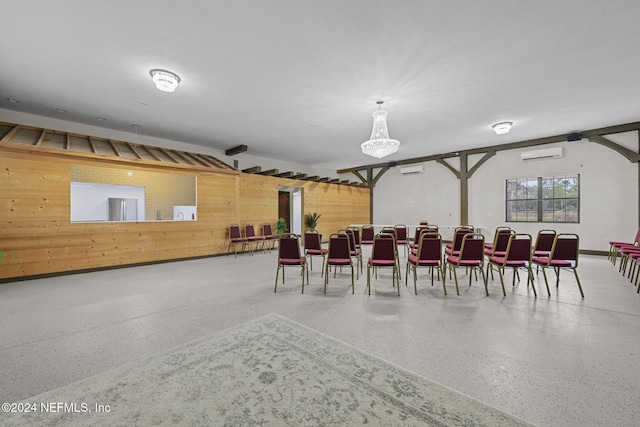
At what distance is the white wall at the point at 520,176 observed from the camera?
6965 millimetres

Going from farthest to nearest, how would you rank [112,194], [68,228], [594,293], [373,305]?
[112,194] < [68,228] < [594,293] < [373,305]

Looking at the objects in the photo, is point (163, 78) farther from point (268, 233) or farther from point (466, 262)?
point (268, 233)

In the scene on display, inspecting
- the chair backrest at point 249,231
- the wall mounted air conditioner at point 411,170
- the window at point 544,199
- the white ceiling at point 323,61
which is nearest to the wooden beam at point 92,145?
the white ceiling at point 323,61

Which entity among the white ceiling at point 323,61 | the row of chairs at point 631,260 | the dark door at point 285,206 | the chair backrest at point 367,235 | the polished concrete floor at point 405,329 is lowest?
the polished concrete floor at point 405,329

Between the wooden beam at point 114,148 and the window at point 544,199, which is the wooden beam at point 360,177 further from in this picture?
the wooden beam at point 114,148

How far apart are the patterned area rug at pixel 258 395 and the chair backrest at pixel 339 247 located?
208 centimetres

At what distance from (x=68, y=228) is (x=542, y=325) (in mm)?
7959

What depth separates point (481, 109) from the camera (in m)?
5.68

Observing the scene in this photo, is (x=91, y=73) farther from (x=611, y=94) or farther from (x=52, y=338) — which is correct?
(x=611, y=94)

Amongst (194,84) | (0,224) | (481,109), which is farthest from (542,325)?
(0,224)

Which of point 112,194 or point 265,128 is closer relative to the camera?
point 265,128

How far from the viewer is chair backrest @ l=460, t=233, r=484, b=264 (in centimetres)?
397

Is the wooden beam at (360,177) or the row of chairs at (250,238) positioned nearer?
the row of chairs at (250,238)

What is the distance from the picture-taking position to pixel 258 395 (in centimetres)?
172
